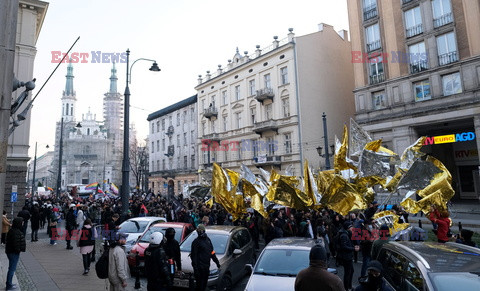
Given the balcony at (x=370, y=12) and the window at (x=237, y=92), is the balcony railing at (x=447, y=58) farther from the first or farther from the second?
the window at (x=237, y=92)

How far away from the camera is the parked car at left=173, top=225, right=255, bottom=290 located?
7.69 metres

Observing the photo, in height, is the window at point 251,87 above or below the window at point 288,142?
above

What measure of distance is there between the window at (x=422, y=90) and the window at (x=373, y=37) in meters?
5.19

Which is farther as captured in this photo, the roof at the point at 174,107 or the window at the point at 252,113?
the roof at the point at 174,107

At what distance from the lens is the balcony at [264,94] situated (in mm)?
36906

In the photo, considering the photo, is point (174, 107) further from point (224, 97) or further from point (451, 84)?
point (451, 84)

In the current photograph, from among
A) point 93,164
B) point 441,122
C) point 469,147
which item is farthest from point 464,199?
point 93,164

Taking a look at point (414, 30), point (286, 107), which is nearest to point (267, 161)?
point (286, 107)

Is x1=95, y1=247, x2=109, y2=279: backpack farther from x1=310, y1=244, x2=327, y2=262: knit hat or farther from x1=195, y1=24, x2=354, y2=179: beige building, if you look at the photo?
x1=195, y1=24, x2=354, y2=179: beige building

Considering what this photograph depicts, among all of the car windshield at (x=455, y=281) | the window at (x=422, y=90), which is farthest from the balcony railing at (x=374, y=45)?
the car windshield at (x=455, y=281)

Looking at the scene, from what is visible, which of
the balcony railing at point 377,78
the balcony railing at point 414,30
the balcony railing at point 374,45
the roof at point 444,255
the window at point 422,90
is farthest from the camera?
the balcony railing at point 374,45

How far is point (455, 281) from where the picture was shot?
4.11 metres

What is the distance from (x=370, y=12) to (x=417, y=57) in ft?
20.8

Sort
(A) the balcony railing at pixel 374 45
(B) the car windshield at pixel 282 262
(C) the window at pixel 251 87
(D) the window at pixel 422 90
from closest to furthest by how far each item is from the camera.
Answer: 1. (B) the car windshield at pixel 282 262
2. (D) the window at pixel 422 90
3. (A) the balcony railing at pixel 374 45
4. (C) the window at pixel 251 87
